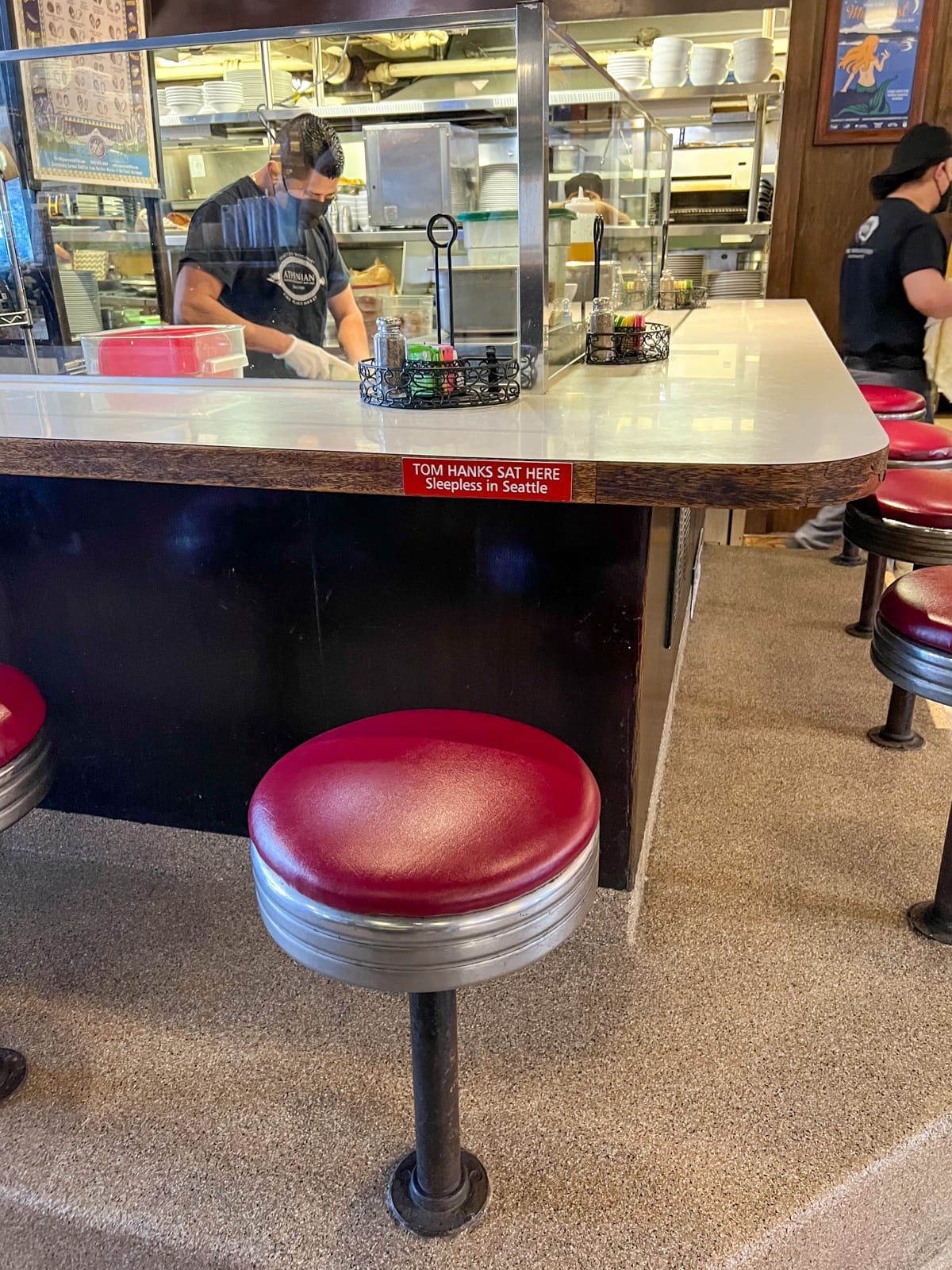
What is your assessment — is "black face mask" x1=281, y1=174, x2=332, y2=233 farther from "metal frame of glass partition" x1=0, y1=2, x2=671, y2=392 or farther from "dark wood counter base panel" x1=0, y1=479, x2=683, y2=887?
"dark wood counter base panel" x1=0, y1=479, x2=683, y2=887

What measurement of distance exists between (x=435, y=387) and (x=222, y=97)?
96 centimetres

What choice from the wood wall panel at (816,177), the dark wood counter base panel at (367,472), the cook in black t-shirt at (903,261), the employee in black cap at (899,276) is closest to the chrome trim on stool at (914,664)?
the dark wood counter base panel at (367,472)

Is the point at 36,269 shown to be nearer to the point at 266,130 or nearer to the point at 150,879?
the point at 266,130

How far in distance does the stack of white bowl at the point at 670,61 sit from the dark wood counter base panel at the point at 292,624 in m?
3.24

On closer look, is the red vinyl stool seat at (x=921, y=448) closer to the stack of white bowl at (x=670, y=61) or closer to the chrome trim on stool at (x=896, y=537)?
the chrome trim on stool at (x=896, y=537)

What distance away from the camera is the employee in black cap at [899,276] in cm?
343

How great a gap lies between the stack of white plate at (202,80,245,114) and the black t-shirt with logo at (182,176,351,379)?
16 cm

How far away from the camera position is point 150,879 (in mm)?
1848

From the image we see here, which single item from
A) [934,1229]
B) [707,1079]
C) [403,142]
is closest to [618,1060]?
[707,1079]

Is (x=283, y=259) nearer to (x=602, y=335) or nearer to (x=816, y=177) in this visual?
(x=602, y=335)

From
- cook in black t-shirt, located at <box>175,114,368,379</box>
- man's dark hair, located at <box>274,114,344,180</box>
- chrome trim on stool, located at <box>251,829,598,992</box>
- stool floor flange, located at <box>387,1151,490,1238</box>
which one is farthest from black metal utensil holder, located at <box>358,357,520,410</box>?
stool floor flange, located at <box>387,1151,490,1238</box>

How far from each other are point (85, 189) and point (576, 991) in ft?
6.42

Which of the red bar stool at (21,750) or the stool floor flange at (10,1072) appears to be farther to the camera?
the stool floor flange at (10,1072)

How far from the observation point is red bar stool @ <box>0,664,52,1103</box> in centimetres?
120
